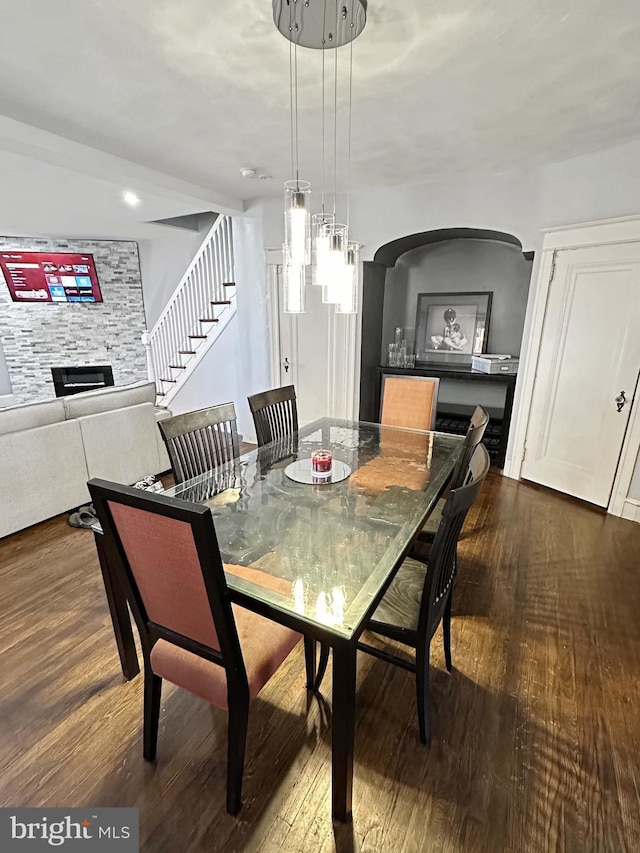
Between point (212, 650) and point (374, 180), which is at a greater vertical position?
point (374, 180)

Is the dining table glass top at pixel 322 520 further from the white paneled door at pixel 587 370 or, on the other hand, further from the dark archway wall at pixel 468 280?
the dark archway wall at pixel 468 280

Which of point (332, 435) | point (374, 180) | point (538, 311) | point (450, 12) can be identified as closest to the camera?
point (450, 12)

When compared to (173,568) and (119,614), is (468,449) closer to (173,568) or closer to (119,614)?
(173,568)

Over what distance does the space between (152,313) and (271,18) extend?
5708 mm

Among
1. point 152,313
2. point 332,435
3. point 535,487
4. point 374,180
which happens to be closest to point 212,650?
point 332,435

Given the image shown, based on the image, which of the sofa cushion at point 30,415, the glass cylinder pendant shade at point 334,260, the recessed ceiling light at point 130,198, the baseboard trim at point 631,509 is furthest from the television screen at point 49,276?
the baseboard trim at point 631,509

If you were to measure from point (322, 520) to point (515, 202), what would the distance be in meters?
3.25

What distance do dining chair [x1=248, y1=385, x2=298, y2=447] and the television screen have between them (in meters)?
5.25

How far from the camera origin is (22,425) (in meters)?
2.62

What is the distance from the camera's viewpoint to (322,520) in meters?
1.61

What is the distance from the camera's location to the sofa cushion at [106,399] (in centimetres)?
294

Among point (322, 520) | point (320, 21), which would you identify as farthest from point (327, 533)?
point (320, 21)

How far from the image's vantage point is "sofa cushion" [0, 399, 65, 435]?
8.34 feet

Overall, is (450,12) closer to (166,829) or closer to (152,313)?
(166,829)
